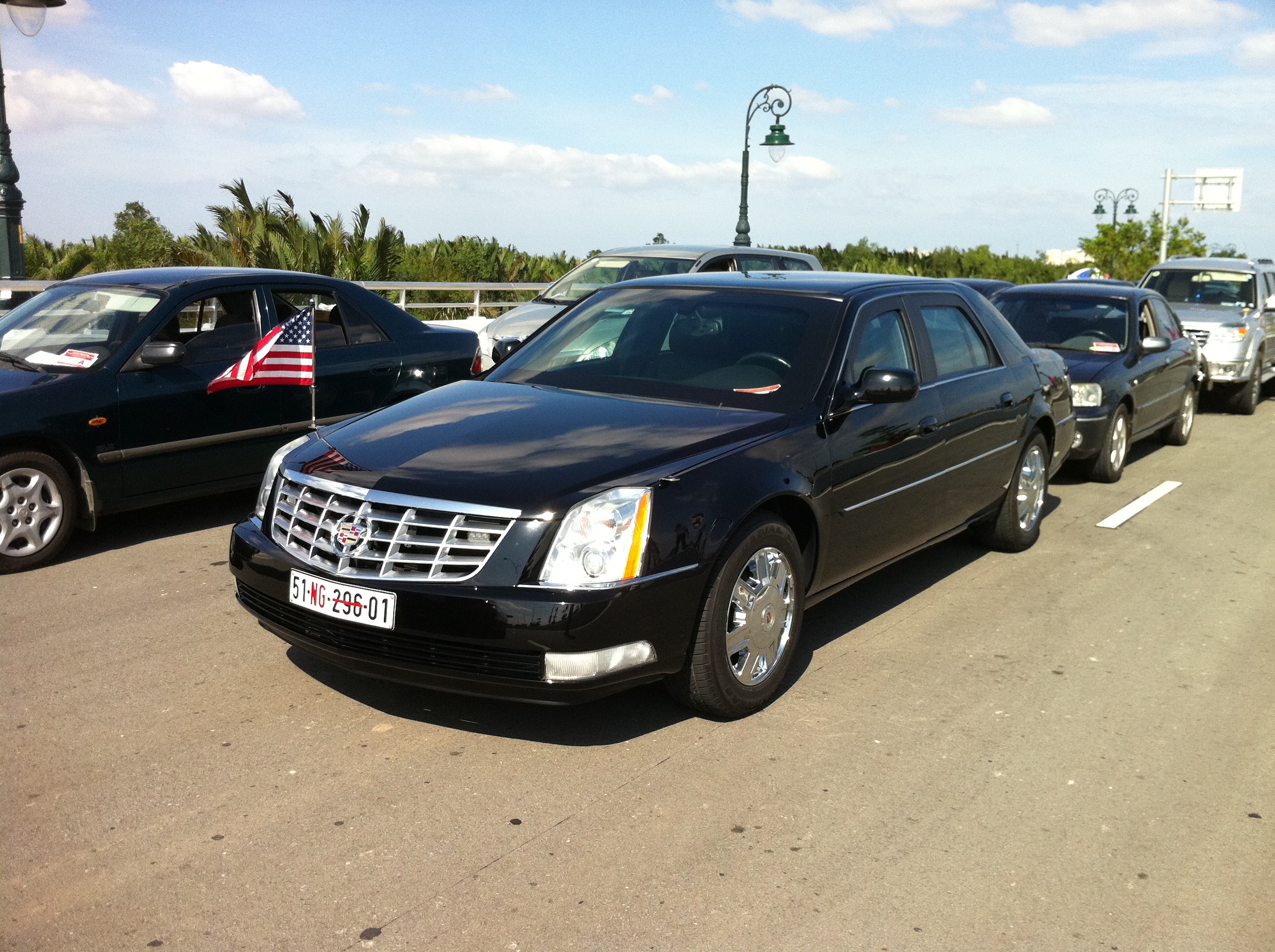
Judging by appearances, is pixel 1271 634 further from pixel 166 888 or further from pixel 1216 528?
pixel 166 888

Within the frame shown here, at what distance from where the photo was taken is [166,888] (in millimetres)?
3258

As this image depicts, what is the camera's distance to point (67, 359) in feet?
22.5

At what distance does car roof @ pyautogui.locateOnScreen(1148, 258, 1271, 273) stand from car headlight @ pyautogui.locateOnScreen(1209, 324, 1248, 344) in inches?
63.5

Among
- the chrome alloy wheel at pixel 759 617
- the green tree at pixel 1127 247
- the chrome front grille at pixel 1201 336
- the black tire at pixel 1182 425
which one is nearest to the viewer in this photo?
the chrome alloy wheel at pixel 759 617

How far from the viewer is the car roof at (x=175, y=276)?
743 centimetres

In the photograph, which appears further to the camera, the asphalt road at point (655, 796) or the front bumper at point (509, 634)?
the front bumper at point (509, 634)

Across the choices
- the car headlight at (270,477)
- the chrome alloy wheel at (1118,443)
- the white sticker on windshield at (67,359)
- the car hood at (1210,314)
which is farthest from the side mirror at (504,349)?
the car hood at (1210,314)

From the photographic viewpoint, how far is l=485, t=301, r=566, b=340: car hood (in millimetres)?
12078

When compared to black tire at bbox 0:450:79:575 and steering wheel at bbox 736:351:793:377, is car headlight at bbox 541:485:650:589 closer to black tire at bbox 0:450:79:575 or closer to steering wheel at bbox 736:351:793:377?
steering wheel at bbox 736:351:793:377

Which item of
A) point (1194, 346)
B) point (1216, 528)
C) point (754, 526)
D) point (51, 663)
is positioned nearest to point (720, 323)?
point (754, 526)

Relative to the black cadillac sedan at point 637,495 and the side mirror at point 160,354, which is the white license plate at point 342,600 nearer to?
the black cadillac sedan at point 637,495

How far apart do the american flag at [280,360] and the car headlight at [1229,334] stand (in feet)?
40.1

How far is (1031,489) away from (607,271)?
23.5 feet

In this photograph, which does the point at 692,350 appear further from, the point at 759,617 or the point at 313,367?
the point at 313,367
